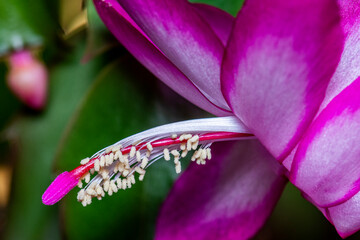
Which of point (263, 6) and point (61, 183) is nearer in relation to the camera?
point (263, 6)

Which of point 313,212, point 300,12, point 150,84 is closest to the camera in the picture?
point 300,12

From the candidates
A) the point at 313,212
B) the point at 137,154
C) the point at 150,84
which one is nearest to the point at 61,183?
the point at 137,154

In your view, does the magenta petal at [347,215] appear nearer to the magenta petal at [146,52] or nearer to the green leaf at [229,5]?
the magenta petal at [146,52]

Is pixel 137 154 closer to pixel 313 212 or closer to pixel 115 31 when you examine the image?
pixel 115 31

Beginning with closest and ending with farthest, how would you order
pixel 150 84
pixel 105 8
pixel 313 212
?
pixel 105 8
pixel 150 84
pixel 313 212

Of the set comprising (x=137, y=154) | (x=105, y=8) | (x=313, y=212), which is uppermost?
(x=105, y=8)

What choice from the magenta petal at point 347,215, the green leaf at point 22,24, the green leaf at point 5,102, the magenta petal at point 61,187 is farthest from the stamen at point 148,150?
the green leaf at point 5,102
